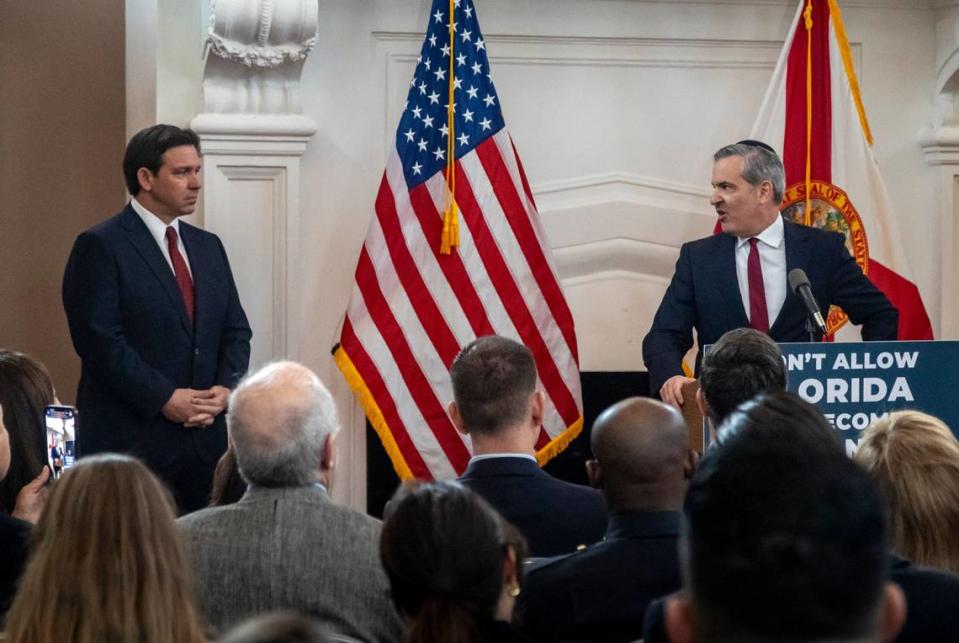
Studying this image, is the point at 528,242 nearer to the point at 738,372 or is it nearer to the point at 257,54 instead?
the point at 257,54

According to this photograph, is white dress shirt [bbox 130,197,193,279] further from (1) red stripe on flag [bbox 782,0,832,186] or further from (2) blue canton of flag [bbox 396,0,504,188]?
(1) red stripe on flag [bbox 782,0,832,186]

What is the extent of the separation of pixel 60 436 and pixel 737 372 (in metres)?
1.50

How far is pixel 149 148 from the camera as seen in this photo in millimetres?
4539

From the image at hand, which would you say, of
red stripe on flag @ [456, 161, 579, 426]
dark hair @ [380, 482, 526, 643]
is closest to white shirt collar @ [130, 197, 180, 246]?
red stripe on flag @ [456, 161, 579, 426]

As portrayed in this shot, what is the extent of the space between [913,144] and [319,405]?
377cm

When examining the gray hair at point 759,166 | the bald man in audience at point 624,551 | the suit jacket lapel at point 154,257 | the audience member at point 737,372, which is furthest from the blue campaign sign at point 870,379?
the suit jacket lapel at point 154,257

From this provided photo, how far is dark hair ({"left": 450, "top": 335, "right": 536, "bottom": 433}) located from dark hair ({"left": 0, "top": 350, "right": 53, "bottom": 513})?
0.96 meters

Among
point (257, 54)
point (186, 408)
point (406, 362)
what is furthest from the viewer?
point (406, 362)

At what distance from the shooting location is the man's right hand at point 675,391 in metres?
4.14

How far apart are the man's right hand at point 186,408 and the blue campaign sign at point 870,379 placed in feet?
5.97

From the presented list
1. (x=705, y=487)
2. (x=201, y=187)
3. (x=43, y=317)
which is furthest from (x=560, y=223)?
(x=705, y=487)

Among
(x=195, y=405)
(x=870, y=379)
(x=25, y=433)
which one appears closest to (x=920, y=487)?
(x=870, y=379)

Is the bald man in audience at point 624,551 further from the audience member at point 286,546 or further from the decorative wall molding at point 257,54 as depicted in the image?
the decorative wall molding at point 257,54

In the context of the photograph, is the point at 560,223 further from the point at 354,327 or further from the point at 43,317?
the point at 43,317
